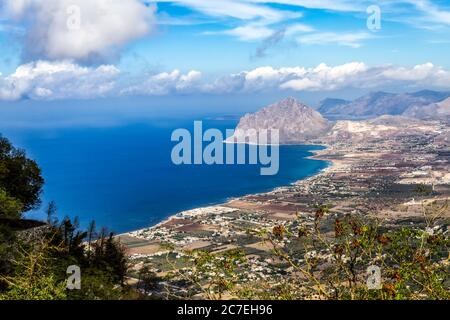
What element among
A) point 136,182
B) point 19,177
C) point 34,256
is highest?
Answer: point 19,177

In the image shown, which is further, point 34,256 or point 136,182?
point 136,182

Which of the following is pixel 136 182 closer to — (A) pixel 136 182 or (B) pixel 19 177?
(A) pixel 136 182

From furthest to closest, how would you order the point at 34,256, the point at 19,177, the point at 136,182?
the point at 136,182 < the point at 19,177 < the point at 34,256

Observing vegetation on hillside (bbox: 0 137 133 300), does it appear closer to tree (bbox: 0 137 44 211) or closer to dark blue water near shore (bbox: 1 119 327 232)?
tree (bbox: 0 137 44 211)

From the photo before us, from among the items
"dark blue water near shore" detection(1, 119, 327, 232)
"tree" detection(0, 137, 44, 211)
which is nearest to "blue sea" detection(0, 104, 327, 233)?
"dark blue water near shore" detection(1, 119, 327, 232)

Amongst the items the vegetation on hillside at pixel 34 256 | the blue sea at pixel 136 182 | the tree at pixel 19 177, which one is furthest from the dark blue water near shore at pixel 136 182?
the vegetation on hillside at pixel 34 256

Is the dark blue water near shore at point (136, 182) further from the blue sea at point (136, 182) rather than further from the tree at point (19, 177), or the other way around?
the tree at point (19, 177)

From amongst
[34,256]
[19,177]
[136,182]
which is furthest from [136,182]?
[34,256]

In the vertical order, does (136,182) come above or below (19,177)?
below
